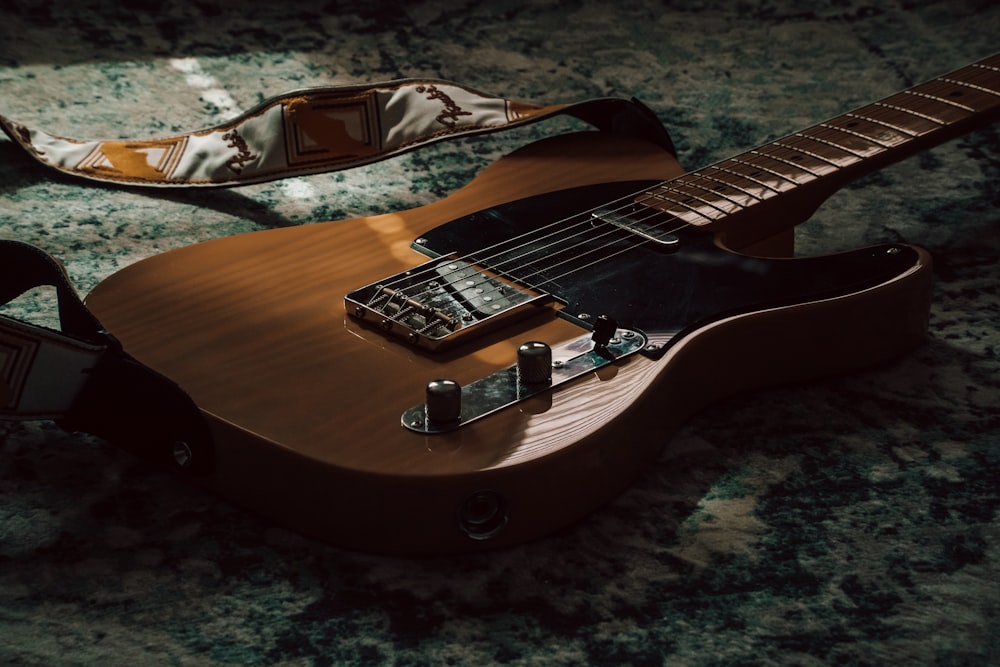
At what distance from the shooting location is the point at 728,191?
44.0 inches

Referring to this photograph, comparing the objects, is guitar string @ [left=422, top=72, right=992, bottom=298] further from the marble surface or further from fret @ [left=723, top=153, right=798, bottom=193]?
the marble surface

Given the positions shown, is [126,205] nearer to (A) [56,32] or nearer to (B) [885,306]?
(A) [56,32]

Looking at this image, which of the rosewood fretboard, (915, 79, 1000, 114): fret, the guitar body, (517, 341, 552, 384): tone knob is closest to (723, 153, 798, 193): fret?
the rosewood fretboard

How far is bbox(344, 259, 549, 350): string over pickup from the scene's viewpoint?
90 centimetres

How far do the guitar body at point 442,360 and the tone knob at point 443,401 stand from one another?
13 mm

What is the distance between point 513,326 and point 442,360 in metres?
0.08

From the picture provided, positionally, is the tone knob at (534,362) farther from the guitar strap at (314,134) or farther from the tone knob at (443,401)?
the guitar strap at (314,134)

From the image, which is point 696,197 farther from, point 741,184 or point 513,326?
point 513,326

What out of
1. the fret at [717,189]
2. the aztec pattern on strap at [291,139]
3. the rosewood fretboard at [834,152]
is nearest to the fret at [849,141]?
the rosewood fretboard at [834,152]

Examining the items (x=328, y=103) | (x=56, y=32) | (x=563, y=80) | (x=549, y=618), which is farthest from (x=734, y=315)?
(x=56, y=32)

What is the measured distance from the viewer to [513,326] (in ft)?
3.05

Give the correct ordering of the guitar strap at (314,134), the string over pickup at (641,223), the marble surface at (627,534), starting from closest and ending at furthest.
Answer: the marble surface at (627,534) → the string over pickup at (641,223) → the guitar strap at (314,134)

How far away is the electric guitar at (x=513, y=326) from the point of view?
0.78 metres

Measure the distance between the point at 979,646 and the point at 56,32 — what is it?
175cm
